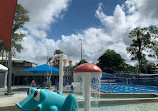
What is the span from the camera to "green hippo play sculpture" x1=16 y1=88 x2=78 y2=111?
368 cm

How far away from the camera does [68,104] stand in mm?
3996

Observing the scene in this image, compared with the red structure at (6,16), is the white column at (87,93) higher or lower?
lower

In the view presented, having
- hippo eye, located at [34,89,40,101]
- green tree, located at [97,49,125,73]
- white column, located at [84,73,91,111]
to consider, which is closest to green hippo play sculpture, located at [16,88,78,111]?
hippo eye, located at [34,89,40,101]

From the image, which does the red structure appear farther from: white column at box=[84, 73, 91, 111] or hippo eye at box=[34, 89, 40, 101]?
white column at box=[84, 73, 91, 111]

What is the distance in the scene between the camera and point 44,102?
3758mm

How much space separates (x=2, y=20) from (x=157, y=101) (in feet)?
33.3

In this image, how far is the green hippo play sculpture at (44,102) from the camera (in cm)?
368

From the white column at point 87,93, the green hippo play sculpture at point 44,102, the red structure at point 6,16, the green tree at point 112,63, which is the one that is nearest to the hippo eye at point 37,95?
the green hippo play sculpture at point 44,102

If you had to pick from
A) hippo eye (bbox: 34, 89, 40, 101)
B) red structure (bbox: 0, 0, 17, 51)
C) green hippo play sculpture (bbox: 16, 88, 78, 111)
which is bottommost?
green hippo play sculpture (bbox: 16, 88, 78, 111)

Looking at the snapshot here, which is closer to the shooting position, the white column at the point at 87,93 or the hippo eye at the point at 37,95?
the hippo eye at the point at 37,95

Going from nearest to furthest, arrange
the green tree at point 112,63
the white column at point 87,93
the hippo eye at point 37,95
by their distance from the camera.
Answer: the hippo eye at point 37,95 → the white column at point 87,93 → the green tree at point 112,63

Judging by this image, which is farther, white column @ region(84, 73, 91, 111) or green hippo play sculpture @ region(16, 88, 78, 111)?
white column @ region(84, 73, 91, 111)

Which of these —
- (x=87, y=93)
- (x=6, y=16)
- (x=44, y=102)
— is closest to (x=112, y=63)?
(x=87, y=93)

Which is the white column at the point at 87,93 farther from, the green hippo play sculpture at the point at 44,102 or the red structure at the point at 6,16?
the red structure at the point at 6,16
